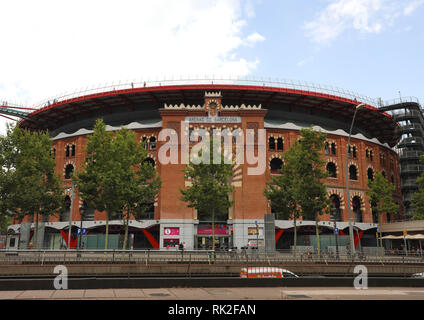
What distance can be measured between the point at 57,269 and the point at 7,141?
21478 millimetres

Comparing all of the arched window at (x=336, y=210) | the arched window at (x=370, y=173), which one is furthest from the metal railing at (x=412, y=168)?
the arched window at (x=336, y=210)

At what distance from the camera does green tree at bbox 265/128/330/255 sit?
3405 centimetres

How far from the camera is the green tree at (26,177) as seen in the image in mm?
33500

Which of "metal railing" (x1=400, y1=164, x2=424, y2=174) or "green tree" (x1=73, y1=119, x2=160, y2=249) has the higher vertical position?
"metal railing" (x1=400, y1=164, x2=424, y2=174)

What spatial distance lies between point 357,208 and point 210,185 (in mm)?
28991

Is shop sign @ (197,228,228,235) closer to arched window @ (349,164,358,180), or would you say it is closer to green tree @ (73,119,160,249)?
green tree @ (73,119,160,249)

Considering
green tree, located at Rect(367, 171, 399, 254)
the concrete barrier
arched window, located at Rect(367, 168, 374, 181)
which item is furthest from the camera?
arched window, located at Rect(367, 168, 374, 181)

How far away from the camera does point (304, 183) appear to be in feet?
112

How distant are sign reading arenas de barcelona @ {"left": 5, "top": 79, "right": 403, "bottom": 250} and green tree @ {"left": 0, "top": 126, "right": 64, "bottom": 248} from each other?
489 centimetres

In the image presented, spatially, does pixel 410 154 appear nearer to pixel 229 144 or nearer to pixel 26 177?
pixel 229 144

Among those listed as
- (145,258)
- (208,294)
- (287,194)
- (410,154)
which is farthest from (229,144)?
(410,154)

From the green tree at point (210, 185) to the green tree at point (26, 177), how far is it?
46.4 feet

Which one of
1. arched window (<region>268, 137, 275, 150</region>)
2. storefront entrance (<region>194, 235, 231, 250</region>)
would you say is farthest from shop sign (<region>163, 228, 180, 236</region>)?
arched window (<region>268, 137, 275, 150</region>)

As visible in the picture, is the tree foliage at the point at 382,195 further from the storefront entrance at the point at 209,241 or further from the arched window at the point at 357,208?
the storefront entrance at the point at 209,241
